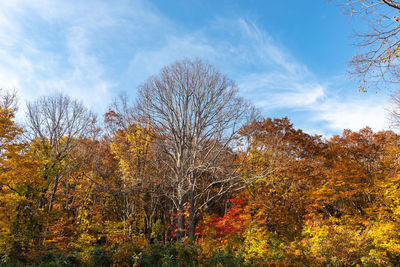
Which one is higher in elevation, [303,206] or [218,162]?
[218,162]

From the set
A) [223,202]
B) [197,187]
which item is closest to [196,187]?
[197,187]

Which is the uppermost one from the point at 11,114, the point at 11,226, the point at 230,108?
the point at 230,108

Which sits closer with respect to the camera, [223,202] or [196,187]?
[196,187]

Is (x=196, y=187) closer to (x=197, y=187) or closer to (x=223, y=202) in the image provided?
(x=197, y=187)

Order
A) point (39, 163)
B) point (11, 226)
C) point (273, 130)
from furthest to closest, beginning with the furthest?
point (273, 130)
point (39, 163)
point (11, 226)

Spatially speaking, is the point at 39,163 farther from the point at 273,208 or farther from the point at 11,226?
the point at 273,208

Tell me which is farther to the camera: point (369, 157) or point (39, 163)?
point (369, 157)

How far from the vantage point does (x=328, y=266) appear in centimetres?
669

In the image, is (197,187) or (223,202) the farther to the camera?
(223,202)

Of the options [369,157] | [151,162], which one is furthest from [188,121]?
[369,157]

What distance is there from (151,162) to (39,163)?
Answer: 5852mm

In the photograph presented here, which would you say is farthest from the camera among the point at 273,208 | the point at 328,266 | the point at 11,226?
the point at 273,208

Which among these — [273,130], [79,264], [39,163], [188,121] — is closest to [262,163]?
[273,130]

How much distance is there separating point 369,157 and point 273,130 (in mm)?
7136
